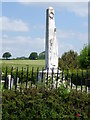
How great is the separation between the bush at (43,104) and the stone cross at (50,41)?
4519mm

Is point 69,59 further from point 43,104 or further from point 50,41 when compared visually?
point 43,104

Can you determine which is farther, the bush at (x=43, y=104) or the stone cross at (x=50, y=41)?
the stone cross at (x=50, y=41)

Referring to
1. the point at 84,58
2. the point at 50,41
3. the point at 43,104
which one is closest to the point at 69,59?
the point at 84,58

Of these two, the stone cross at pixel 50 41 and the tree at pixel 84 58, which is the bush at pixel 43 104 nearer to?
the stone cross at pixel 50 41

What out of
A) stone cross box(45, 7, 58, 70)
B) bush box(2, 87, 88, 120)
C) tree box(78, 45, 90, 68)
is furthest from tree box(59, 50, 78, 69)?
bush box(2, 87, 88, 120)

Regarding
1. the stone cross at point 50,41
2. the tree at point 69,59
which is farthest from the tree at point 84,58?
the stone cross at point 50,41

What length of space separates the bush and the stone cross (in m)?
4.52

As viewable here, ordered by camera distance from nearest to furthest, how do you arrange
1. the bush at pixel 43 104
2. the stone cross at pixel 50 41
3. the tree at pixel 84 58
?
the bush at pixel 43 104, the stone cross at pixel 50 41, the tree at pixel 84 58

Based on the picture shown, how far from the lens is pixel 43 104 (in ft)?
17.9

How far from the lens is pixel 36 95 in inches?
222

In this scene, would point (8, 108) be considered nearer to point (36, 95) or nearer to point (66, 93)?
A: point (36, 95)

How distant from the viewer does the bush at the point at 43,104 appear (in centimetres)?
540

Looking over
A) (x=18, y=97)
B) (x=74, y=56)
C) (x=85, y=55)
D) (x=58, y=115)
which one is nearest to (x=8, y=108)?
(x=18, y=97)

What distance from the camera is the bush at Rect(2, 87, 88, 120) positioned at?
5.40m
